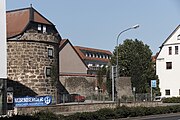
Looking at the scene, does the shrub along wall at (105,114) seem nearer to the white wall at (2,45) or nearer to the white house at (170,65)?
the white wall at (2,45)

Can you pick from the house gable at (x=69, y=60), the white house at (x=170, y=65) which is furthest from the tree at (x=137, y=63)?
the house gable at (x=69, y=60)

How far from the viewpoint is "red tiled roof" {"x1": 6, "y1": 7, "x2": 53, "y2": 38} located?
5128cm

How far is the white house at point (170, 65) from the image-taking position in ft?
252

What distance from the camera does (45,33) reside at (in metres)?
52.4

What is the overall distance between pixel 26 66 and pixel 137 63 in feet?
108

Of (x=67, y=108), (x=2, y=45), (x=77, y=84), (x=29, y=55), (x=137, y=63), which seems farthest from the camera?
(x=137, y=63)

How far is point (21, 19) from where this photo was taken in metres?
52.5

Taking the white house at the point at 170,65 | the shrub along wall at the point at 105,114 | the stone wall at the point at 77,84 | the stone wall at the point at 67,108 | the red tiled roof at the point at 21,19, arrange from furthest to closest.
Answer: the white house at the point at 170,65 → the stone wall at the point at 77,84 → the red tiled roof at the point at 21,19 → the stone wall at the point at 67,108 → the shrub along wall at the point at 105,114

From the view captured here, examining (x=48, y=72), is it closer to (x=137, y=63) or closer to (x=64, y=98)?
(x=64, y=98)

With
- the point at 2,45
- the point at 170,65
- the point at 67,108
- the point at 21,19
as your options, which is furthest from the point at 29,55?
the point at 170,65

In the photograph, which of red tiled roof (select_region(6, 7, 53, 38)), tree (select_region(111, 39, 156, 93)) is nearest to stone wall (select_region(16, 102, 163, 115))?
red tiled roof (select_region(6, 7, 53, 38))

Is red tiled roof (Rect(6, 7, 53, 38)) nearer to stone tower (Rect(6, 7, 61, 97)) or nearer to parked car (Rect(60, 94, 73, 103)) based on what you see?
stone tower (Rect(6, 7, 61, 97))

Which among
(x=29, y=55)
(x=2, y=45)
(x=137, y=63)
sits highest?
(x=29, y=55)

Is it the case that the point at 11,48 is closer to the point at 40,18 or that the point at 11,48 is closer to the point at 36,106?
the point at 40,18
